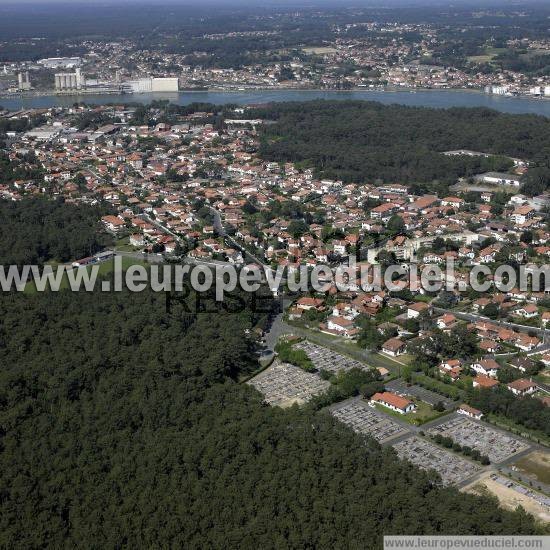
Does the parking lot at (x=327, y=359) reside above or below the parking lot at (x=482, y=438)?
above

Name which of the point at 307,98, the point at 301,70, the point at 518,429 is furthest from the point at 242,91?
the point at 518,429

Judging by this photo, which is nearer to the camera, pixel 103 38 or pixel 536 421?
pixel 536 421

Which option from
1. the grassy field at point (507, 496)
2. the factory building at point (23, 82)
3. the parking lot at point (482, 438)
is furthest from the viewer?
the factory building at point (23, 82)

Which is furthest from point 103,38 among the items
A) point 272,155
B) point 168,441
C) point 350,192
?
point 168,441

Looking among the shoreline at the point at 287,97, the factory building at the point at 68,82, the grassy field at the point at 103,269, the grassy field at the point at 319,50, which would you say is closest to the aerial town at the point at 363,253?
the grassy field at the point at 103,269

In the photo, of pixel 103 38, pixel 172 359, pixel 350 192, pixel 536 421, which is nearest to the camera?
pixel 536 421

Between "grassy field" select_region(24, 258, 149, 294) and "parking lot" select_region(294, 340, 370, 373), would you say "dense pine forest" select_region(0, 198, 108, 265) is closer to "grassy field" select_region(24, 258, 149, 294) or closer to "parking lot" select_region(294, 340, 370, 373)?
"grassy field" select_region(24, 258, 149, 294)

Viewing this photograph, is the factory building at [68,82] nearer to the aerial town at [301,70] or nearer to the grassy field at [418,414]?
the aerial town at [301,70]

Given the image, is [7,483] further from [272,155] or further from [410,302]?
[272,155]
